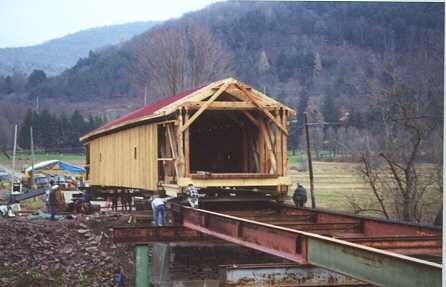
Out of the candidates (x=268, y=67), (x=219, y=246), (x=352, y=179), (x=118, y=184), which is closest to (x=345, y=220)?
(x=219, y=246)

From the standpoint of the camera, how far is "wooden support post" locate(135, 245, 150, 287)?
14070 millimetres

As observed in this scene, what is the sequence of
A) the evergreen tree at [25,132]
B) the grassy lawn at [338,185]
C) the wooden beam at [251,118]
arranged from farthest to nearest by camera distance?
the evergreen tree at [25,132] < the grassy lawn at [338,185] < the wooden beam at [251,118]

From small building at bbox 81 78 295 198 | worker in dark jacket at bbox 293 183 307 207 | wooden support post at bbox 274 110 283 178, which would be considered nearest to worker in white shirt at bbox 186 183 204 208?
small building at bbox 81 78 295 198

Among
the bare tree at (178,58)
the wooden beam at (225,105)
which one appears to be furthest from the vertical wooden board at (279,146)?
the bare tree at (178,58)

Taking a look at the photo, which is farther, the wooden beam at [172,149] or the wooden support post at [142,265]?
the wooden beam at [172,149]

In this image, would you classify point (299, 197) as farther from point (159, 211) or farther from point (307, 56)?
point (159, 211)

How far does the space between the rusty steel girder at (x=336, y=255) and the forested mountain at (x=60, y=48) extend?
31.6ft

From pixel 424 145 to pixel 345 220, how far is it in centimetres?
698

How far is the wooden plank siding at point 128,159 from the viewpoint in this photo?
18.2m

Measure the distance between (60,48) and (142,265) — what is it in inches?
632

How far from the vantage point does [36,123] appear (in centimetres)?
3825

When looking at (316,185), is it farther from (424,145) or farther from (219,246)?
(219,246)

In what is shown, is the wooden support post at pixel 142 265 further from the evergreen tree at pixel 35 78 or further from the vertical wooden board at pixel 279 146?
the evergreen tree at pixel 35 78

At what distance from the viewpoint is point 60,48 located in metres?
28.1
